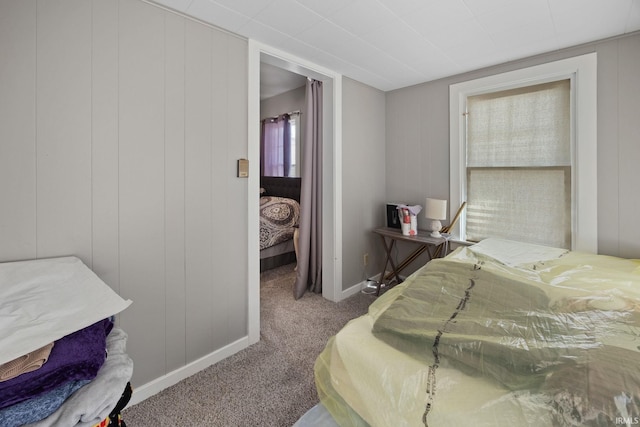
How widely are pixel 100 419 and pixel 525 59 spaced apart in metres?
3.32

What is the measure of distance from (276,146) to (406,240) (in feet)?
8.93

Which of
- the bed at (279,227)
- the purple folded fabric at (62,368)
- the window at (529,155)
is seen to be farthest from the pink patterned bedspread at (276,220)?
the purple folded fabric at (62,368)

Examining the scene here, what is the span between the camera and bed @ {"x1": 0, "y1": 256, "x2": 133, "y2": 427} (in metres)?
0.71

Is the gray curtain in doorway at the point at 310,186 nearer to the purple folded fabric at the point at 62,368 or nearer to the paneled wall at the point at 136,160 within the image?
the paneled wall at the point at 136,160

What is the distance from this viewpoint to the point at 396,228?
121 inches

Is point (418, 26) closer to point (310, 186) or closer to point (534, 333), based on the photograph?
point (310, 186)

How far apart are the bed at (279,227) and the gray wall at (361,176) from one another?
3.02 feet

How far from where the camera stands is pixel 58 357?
78 centimetres

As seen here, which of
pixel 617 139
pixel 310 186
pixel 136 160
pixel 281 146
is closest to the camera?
pixel 136 160

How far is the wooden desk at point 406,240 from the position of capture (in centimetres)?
258

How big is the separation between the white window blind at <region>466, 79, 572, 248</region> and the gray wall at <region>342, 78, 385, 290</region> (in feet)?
3.00

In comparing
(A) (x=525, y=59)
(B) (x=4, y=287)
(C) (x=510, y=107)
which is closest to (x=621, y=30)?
(A) (x=525, y=59)

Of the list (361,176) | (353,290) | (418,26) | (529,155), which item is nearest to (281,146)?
(361,176)

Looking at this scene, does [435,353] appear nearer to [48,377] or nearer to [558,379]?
[558,379]
